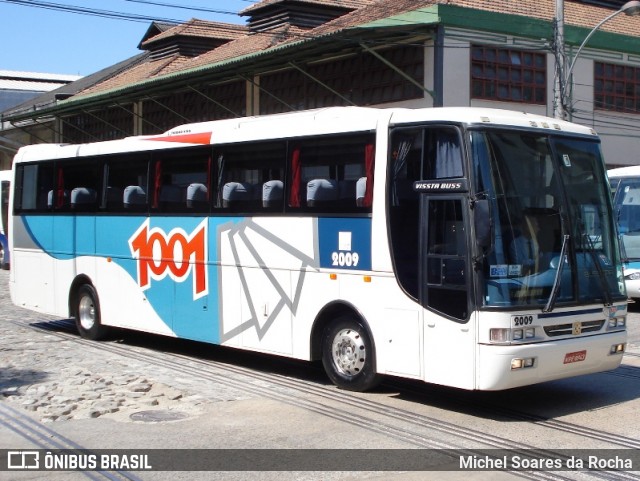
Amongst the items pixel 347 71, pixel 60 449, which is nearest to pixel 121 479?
pixel 60 449

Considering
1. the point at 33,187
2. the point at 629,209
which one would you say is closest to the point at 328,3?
the point at 629,209

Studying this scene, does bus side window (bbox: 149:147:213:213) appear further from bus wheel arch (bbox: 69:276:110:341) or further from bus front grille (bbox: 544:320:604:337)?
bus front grille (bbox: 544:320:604:337)

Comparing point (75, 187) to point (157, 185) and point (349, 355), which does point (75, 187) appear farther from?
point (349, 355)

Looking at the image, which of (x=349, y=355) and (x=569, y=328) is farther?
(x=349, y=355)

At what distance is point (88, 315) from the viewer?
1555 cm

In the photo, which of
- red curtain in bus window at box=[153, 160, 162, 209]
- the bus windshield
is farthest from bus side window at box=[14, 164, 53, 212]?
the bus windshield

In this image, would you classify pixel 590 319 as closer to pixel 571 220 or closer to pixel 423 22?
pixel 571 220

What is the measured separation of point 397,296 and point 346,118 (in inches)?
88.8

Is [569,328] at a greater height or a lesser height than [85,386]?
greater

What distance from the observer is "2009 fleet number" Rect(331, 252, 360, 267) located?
1045 centimetres

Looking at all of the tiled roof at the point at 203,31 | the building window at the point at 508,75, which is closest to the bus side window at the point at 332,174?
the building window at the point at 508,75

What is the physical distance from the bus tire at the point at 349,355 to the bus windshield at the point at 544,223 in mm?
1906

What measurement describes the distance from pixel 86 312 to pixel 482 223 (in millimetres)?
8768

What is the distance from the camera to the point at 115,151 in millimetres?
14781
